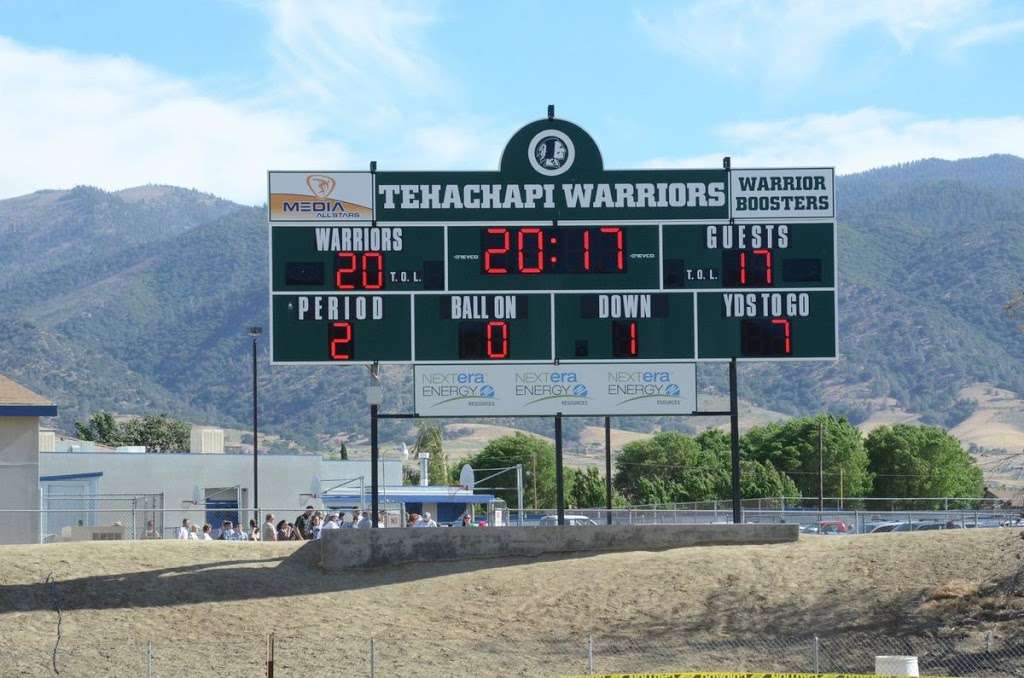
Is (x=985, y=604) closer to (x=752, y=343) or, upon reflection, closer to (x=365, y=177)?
(x=752, y=343)

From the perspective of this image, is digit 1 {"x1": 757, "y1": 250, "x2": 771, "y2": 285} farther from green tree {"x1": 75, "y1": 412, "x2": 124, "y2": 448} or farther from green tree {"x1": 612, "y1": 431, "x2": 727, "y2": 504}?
green tree {"x1": 75, "y1": 412, "x2": 124, "y2": 448}

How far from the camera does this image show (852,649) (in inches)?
1142

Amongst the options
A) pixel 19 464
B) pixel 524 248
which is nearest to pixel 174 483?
pixel 19 464

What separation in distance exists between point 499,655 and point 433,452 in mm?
99660

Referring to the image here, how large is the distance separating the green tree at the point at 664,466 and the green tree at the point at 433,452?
46.1ft

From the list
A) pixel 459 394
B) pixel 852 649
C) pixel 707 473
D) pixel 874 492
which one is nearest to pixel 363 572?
pixel 459 394

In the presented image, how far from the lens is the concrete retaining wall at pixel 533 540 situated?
35812mm

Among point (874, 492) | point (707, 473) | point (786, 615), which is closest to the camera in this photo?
point (786, 615)

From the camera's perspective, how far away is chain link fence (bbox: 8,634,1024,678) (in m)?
28.2

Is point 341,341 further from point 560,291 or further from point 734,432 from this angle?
point 734,432

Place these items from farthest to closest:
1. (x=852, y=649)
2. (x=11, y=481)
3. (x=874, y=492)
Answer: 1. (x=874, y=492)
2. (x=11, y=481)
3. (x=852, y=649)

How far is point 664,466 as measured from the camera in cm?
12738

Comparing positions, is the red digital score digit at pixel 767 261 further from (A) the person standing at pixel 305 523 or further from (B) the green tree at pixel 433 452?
(B) the green tree at pixel 433 452

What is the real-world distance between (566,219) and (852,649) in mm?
11454
